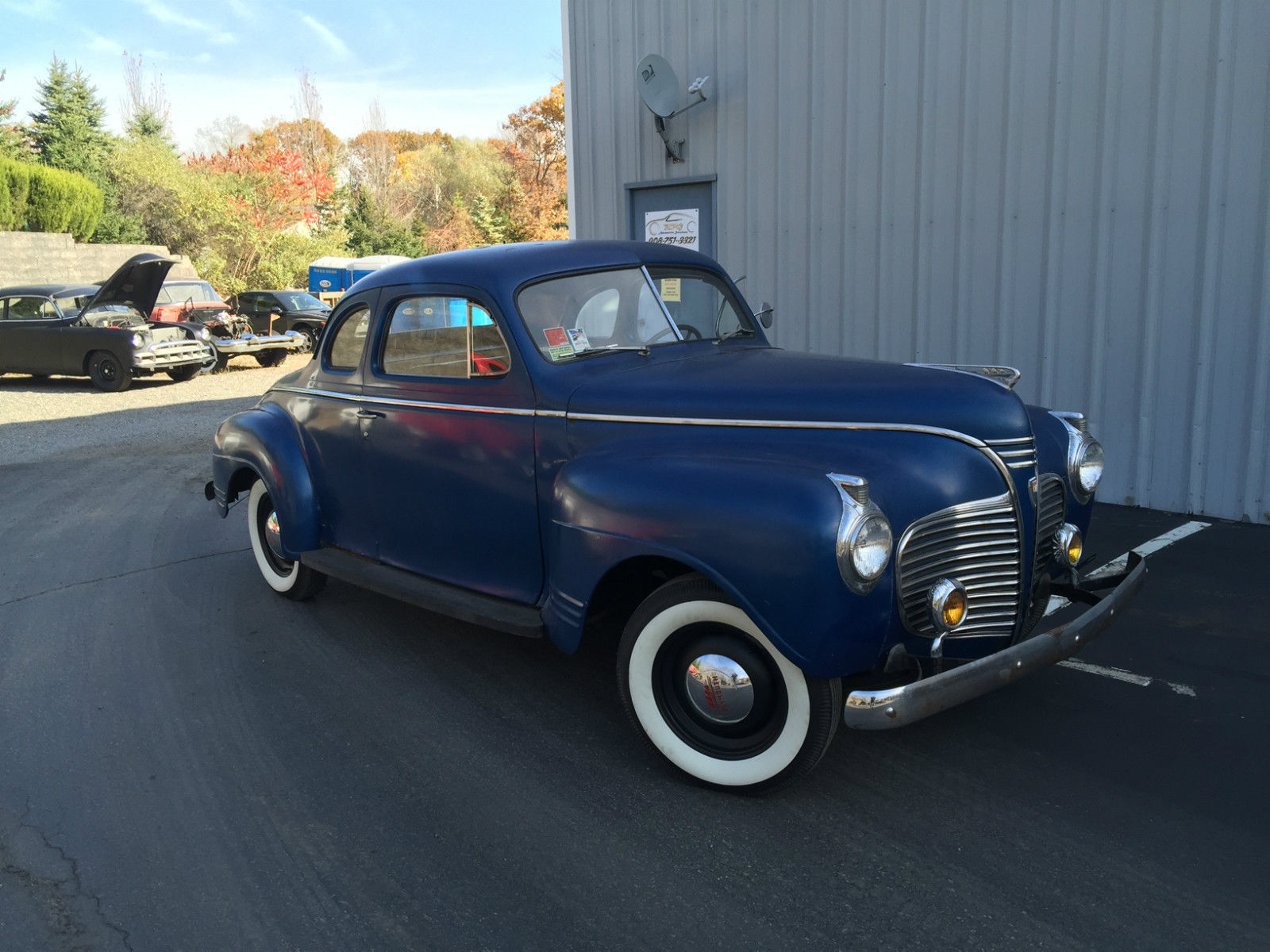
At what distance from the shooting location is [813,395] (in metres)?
3.23

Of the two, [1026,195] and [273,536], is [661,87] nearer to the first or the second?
[1026,195]

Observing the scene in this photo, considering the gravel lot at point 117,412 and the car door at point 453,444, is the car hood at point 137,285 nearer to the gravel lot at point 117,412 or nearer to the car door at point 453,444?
the gravel lot at point 117,412

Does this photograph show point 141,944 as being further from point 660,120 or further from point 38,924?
point 660,120

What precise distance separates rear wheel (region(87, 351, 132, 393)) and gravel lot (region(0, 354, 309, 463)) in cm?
17

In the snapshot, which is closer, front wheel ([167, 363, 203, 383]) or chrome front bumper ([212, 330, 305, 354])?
front wheel ([167, 363, 203, 383])

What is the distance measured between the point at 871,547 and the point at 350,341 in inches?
117

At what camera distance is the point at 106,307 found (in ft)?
51.8

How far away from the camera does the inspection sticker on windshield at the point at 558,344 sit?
3828 mm

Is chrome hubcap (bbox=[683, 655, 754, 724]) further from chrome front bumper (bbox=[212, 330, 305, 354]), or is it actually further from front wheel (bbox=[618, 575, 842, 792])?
chrome front bumper (bbox=[212, 330, 305, 354])

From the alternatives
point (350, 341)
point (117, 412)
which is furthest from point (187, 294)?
point (350, 341)

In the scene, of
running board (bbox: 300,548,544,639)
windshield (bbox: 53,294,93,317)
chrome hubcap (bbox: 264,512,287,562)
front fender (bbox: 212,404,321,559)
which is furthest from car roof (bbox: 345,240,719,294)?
windshield (bbox: 53,294,93,317)

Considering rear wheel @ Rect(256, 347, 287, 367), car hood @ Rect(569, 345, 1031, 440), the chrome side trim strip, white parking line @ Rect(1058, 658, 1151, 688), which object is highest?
car hood @ Rect(569, 345, 1031, 440)

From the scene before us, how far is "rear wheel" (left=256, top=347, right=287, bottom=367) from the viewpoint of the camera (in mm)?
19109

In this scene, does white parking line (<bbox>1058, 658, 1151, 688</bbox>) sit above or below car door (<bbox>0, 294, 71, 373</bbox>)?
below
